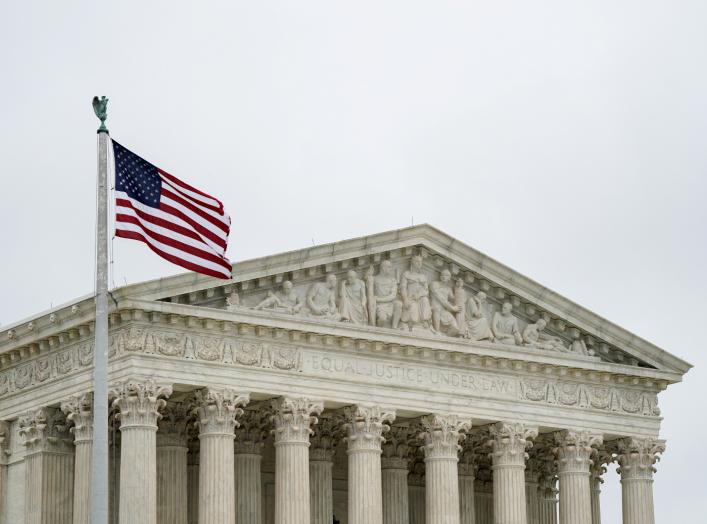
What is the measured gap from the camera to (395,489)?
71875mm

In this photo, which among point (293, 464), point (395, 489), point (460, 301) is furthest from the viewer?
point (395, 489)

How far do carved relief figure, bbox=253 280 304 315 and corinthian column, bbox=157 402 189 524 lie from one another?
4.53 m

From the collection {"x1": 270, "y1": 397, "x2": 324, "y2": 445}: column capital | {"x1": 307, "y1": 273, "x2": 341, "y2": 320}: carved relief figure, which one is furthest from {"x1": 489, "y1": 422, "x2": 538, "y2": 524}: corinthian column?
{"x1": 270, "y1": 397, "x2": 324, "y2": 445}: column capital

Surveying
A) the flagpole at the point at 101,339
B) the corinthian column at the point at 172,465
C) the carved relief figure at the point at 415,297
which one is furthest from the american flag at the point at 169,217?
the carved relief figure at the point at 415,297

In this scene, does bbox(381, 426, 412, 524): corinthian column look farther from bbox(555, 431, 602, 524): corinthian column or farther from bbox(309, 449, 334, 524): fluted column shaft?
bbox(555, 431, 602, 524): corinthian column

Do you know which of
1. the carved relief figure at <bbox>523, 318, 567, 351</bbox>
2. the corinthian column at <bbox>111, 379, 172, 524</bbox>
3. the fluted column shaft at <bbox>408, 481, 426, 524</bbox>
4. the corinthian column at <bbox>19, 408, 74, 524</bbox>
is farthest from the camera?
the fluted column shaft at <bbox>408, 481, 426, 524</bbox>

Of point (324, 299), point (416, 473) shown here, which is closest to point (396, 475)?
point (416, 473)

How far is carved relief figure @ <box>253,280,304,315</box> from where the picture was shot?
6391cm

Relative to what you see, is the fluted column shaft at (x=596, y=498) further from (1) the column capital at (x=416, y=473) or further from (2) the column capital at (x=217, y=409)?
(2) the column capital at (x=217, y=409)

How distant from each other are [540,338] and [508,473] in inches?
208

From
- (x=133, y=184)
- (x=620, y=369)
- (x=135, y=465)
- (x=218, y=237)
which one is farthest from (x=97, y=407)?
(x=620, y=369)

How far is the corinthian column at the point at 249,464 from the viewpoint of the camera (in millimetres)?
66500

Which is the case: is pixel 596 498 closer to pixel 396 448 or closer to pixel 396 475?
pixel 396 475

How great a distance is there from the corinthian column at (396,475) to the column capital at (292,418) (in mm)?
7711
